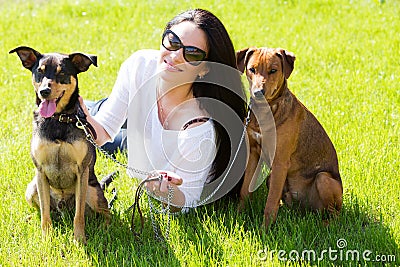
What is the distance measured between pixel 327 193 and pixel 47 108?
6.91 feet

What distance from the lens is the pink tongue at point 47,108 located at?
13.1 feet

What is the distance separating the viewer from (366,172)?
17.0ft

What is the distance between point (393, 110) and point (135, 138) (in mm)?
3013

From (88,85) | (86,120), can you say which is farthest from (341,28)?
(86,120)

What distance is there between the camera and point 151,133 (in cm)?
501

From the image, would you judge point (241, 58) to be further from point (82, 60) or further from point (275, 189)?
point (82, 60)

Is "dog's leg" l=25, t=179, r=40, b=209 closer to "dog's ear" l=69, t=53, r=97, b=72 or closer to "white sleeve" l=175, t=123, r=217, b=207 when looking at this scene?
"dog's ear" l=69, t=53, r=97, b=72

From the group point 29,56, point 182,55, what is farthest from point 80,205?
point 182,55

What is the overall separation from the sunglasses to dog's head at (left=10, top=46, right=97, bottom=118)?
2.16ft

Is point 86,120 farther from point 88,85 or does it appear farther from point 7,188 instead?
point 88,85

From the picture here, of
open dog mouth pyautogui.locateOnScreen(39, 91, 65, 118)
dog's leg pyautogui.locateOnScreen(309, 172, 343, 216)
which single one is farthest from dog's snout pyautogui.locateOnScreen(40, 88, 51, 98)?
dog's leg pyautogui.locateOnScreen(309, 172, 343, 216)

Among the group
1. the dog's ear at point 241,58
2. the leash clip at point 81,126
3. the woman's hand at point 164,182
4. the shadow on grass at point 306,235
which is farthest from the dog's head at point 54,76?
the shadow on grass at point 306,235

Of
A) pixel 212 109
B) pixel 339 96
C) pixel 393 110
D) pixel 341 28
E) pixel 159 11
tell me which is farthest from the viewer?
pixel 159 11

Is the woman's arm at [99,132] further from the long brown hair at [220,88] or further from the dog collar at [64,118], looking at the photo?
the long brown hair at [220,88]
